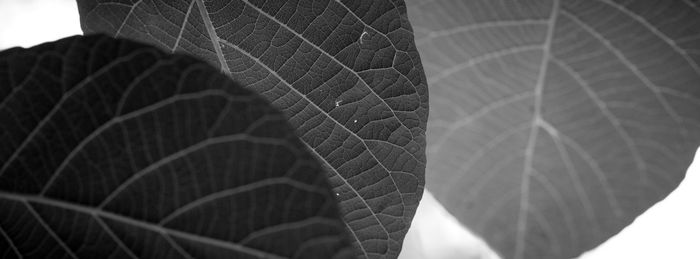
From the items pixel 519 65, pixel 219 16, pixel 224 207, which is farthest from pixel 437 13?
pixel 224 207

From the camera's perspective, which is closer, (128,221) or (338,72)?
(128,221)

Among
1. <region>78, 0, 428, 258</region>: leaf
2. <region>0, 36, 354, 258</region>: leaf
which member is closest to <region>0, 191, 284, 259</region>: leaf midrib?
<region>0, 36, 354, 258</region>: leaf

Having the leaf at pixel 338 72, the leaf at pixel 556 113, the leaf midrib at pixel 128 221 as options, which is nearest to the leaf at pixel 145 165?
the leaf midrib at pixel 128 221

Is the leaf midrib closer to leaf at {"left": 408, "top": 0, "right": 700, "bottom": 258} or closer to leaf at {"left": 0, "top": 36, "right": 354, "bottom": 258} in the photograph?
leaf at {"left": 0, "top": 36, "right": 354, "bottom": 258}

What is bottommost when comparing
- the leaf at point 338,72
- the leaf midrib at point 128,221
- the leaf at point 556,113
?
the leaf midrib at point 128,221

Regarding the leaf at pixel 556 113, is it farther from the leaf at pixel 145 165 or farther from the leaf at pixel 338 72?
the leaf at pixel 145 165

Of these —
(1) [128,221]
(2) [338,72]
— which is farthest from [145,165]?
(2) [338,72]

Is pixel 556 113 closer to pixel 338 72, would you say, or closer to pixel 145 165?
pixel 338 72
